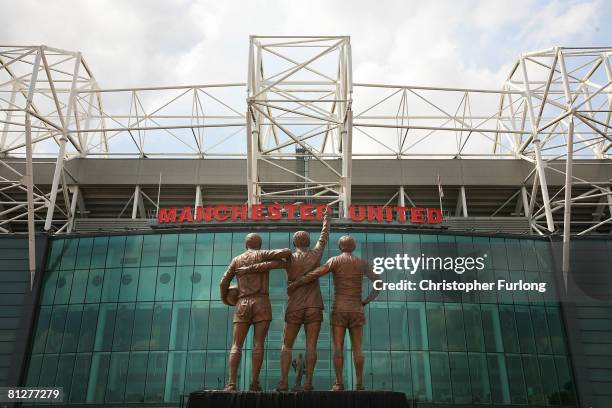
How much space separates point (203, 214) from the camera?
33.8 m

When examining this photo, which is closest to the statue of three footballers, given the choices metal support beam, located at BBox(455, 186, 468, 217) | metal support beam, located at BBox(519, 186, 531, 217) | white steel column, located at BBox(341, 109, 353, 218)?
white steel column, located at BBox(341, 109, 353, 218)

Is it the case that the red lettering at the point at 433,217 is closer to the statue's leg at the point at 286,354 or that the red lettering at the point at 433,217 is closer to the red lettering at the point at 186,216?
the red lettering at the point at 186,216

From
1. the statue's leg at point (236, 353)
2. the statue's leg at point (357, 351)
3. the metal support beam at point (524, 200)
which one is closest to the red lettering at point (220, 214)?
the statue's leg at point (236, 353)

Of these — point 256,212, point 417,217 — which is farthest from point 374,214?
point 256,212

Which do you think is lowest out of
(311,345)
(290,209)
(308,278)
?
(311,345)

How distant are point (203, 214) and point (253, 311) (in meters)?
20.5

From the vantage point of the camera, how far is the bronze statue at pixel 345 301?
13820 millimetres

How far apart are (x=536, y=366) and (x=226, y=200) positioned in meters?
24.4

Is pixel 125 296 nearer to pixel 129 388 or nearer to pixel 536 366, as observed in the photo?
pixel 129 388

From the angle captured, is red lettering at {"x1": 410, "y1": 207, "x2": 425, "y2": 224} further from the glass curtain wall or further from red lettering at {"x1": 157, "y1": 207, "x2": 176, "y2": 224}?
red lettering at {"x1": 157, "y1": 207, "x2": 176, "y2": 224}

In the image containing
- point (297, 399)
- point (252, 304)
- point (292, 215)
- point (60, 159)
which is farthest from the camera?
point (60, 159)

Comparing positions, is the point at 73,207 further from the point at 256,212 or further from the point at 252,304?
the point at 252,304

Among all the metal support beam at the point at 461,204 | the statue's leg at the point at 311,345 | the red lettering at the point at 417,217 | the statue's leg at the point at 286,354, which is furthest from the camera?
the metal support beam at the point at 461,204

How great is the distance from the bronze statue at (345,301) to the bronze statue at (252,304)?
2.37 ft
